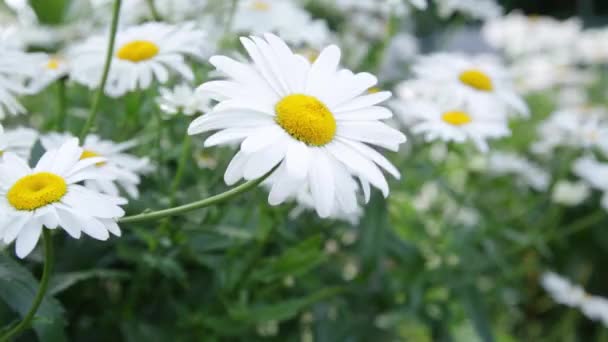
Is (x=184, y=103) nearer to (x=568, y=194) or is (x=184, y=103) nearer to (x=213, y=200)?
(x=213, y=200)

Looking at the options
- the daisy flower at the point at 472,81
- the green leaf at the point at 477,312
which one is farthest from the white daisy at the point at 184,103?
the green leaf at the point at 477,312

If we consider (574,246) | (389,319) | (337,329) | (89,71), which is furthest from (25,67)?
(574,246)

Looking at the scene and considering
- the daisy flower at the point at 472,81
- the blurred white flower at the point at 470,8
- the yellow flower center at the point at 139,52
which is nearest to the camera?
the yellow flower center at the point at 139,52

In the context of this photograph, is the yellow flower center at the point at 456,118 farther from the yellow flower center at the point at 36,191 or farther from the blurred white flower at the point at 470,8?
the yellow flower center at the point at 36,191

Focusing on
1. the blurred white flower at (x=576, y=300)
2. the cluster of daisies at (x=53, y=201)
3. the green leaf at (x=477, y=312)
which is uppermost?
the cluster of daisies at (x=53, y=201)

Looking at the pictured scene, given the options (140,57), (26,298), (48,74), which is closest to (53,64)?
(48,74)

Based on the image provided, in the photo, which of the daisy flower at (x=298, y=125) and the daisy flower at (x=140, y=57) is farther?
the daisy flower at (x=140, y=57)

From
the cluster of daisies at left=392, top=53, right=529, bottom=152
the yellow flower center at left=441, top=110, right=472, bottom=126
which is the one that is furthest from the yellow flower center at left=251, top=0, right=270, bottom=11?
the yellow flower center at left=441, top=110, right=472, bottom=126
